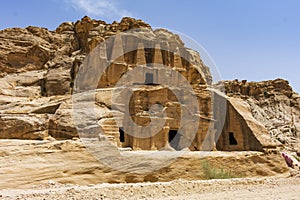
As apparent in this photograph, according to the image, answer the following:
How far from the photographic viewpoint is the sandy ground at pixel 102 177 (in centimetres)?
1045

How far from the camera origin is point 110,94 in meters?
21.1

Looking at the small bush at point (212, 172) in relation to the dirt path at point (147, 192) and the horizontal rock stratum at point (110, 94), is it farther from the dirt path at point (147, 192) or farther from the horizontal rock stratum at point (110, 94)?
the horizontal rock stratum at point (110, 94)

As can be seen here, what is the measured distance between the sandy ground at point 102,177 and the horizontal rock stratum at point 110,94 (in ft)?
9.22

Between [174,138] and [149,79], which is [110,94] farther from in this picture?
[149,79]

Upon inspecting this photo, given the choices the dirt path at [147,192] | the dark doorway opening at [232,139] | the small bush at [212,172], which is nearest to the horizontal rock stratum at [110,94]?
the dark doorway opening at [232,139]

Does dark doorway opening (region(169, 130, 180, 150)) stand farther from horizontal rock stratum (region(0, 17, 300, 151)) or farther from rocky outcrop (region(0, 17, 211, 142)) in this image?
rocky outcrop (region(0, 17, 211, 142))

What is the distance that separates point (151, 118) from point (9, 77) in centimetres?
2421

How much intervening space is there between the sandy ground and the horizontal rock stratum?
2809mm

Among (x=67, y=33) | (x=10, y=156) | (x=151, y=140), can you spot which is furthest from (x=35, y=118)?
(x=67, y=33)

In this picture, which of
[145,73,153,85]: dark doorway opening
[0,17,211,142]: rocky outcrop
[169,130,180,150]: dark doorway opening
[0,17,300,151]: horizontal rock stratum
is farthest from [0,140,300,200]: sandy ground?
[145,73,153,85]: dark doorway opening

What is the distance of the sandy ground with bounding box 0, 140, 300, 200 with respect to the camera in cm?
1045

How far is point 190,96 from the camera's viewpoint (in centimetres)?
2464

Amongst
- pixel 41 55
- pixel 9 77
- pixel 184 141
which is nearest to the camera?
pixel 184 141

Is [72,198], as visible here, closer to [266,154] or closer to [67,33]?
[266,154]
